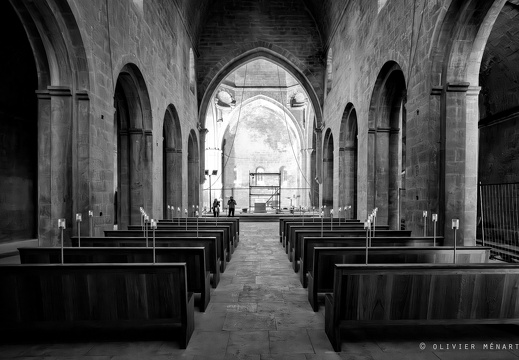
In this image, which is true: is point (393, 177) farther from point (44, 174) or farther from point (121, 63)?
point (44, 174)

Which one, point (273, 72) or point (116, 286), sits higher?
point (273, 72)

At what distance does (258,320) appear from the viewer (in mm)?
3699

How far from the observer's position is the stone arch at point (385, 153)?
31.6 ft

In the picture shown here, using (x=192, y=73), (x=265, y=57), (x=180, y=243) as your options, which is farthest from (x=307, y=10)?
(x=180, y=243)

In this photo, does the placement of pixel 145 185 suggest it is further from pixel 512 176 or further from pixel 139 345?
pixel 512 176

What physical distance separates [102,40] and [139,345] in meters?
5.87

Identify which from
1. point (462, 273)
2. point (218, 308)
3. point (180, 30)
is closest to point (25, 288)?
point (218, 308)

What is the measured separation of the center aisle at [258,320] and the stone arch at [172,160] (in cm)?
744

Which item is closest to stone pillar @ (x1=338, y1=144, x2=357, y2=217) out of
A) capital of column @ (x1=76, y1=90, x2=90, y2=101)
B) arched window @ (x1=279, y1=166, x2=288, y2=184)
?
capital of column @ (x1=76, y1=90, x2=90, y2=101)

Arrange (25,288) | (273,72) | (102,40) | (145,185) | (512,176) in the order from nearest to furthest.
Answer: (25,288), (102,40), (512,176), (145,185), (273,72)

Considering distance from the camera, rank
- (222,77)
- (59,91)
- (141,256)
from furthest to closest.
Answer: (222,77) < (59,91) < (141,256)

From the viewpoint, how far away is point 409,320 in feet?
9.70

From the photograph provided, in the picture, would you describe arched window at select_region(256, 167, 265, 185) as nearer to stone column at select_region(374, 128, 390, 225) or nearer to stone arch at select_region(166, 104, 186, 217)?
stone arch at select_region(166, 104, 186, 217)

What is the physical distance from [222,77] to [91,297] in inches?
613
